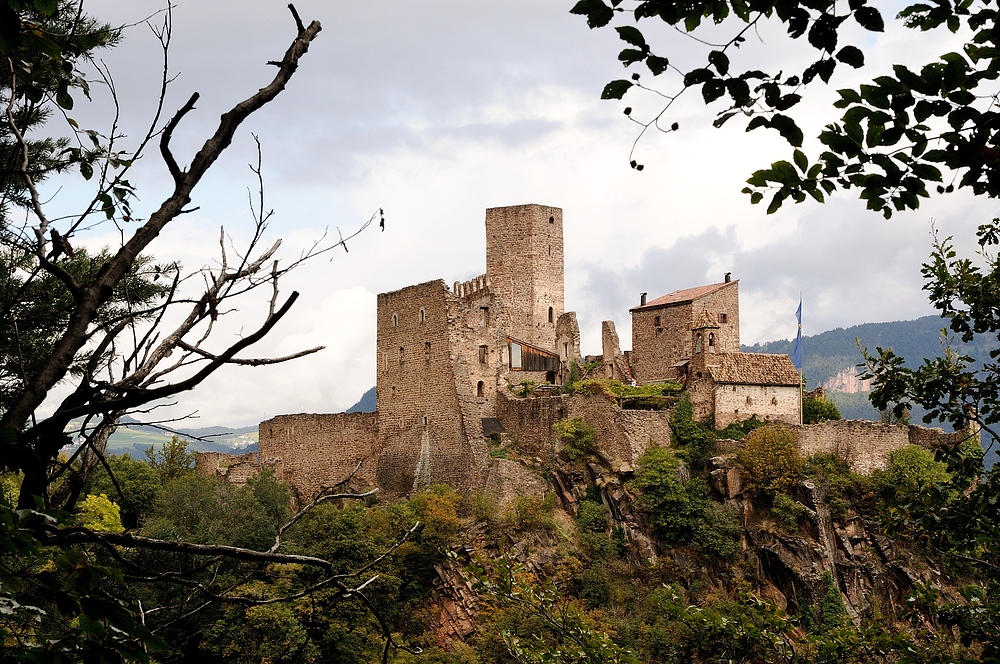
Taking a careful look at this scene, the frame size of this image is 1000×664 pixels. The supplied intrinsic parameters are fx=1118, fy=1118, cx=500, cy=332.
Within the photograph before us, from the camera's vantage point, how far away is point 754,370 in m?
36.8

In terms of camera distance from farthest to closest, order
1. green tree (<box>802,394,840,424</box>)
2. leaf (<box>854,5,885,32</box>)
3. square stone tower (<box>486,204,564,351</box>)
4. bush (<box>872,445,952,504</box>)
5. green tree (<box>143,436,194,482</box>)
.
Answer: green tree (<box>143,436,194,482</box>) → square stone tower (<box>486,204,564,351</box>) → green tree (<box>802,394,840,424</box>) → bush (<box>872,445,952,504</box>) → leaf (<box>854,5,885,32</box>)

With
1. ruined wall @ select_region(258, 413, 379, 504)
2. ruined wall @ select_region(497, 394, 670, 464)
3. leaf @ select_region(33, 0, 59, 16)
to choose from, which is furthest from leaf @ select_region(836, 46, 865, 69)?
ruined wall @ select_region(258, 413, 379, 504)

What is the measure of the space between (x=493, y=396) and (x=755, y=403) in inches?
338

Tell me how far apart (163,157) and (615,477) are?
3007 centimetres

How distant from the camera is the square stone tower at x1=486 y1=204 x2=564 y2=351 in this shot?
42594mm

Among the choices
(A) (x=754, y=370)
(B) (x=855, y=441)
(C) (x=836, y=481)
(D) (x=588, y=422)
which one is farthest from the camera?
(A) (x=754, y=370)

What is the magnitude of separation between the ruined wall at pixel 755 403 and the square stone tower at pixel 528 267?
8.32 metres

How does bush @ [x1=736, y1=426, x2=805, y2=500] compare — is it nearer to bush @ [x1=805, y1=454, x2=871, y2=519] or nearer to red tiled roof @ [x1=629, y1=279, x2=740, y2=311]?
bush @ [x1=805, y1=454, x2=871, y2=519]

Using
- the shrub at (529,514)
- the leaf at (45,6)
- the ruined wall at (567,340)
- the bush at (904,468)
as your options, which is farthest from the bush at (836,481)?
the leaf at (45,6)

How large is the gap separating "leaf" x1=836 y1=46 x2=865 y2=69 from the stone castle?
1167 inches

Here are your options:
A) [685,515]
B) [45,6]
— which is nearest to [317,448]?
[685,515]

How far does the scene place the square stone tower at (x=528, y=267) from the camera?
1677 inches

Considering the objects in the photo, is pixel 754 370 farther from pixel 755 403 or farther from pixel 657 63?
pixel 657 63

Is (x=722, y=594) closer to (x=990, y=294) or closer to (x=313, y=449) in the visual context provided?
(x=313, y=449)
